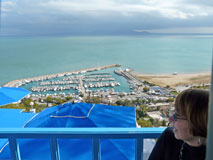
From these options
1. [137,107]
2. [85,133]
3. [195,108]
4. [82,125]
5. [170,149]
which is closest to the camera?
[195,108]

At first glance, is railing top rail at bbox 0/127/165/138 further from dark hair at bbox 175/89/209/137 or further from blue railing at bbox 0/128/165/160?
dark hair at bbox 175/89/209/137

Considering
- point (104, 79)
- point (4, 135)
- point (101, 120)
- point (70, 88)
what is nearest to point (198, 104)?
point (4, 135)

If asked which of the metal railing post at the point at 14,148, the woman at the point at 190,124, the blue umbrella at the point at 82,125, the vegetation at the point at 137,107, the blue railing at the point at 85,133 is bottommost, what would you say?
the vegetation at the point at 137,107

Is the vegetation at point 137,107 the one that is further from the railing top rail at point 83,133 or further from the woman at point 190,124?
the woman at point 190,124

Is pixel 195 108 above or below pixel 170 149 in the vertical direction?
above

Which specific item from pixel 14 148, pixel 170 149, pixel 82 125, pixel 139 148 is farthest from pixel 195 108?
pixel 82 125

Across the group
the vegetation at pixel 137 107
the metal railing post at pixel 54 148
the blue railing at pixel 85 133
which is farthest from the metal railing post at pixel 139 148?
the vegetation at pixel 137 107

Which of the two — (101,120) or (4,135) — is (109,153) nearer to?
(101,120)

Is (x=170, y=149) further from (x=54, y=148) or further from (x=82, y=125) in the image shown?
(x=82, y=125)

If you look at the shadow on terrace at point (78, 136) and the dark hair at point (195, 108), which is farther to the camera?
the shadow on terrace at point (78, 136)
